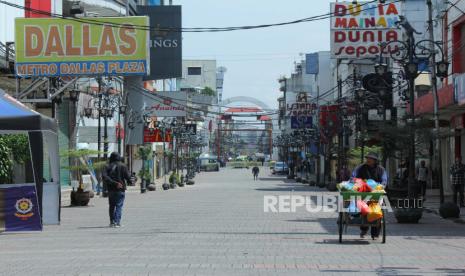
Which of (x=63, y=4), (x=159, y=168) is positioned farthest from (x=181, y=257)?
(x=159, y=168)

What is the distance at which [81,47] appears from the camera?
3406 cm

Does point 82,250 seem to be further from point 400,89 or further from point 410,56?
point 400,89

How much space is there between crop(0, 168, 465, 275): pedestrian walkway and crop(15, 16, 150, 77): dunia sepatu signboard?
11.6 meters

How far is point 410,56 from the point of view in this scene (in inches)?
1033

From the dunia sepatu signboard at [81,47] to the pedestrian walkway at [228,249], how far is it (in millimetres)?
11581

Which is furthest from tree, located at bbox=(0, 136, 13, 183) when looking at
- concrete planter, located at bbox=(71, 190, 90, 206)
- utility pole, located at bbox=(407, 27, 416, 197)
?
utility pole, located at bbox=(407, 27, 416, 197)

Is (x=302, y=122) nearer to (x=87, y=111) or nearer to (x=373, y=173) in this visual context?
(x=87, y=111)

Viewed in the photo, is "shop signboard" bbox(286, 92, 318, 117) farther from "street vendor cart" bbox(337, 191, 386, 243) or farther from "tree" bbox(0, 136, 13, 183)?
"street vendor cart" bbox(337, 191, 386, 243)

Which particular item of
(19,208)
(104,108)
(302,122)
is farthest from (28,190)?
(302,122)

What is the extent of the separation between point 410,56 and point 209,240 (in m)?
12.4

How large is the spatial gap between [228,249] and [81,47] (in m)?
21.2

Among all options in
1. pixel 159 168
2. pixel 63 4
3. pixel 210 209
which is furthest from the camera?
pixel 159 168

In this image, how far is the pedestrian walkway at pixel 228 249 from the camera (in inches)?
469

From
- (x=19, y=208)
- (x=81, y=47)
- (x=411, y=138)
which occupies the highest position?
(x=81, y=47)
